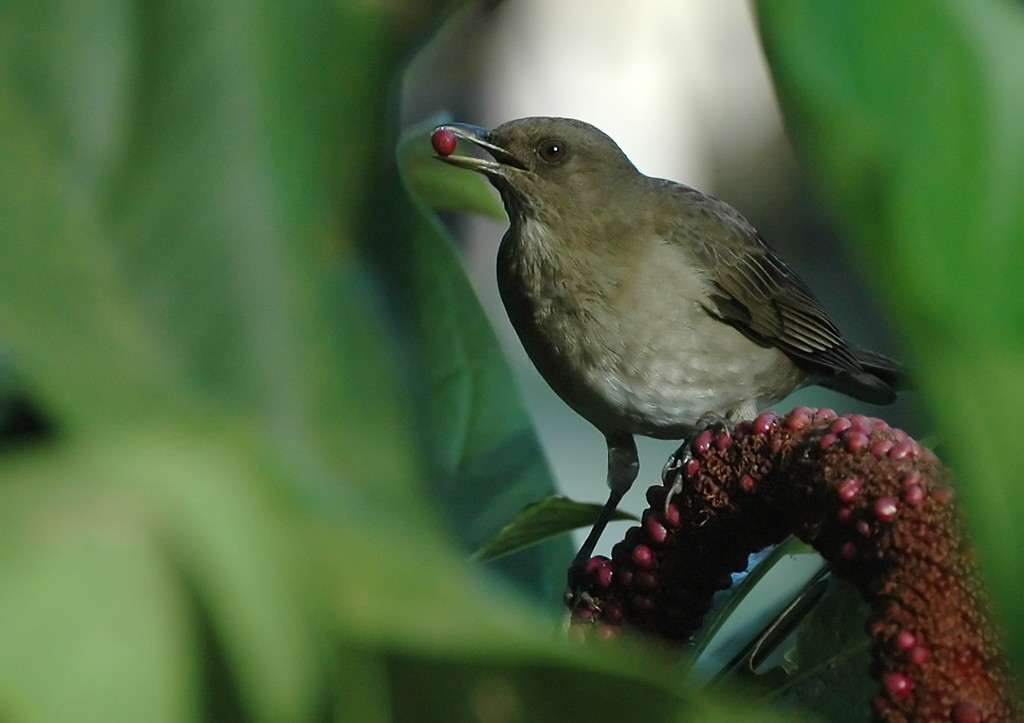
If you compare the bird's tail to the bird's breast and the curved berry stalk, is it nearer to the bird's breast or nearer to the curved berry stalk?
the bird's breast

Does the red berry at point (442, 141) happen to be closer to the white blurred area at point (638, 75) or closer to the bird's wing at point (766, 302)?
the bird's wing at point (766, 302)

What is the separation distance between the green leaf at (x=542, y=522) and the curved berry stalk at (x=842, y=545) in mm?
46

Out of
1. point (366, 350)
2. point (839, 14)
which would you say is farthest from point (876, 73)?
point (366, 350)

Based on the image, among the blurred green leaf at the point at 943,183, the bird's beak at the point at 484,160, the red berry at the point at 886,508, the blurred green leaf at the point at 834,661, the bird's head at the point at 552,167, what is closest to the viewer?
the blurred green leaf at the point at 943,183

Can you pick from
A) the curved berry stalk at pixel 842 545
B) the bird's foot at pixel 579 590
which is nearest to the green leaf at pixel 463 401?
the bird's foot at pixel 579 590

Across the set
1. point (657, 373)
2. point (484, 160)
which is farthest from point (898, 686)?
point (484, 160)

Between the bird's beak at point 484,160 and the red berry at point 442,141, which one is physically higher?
the red berry at point 442,141

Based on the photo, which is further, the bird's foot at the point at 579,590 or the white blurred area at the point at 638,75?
the white blurred area at the point at 638,75

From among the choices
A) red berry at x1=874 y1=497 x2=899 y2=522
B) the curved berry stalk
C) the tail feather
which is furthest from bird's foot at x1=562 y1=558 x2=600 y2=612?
the tail feather

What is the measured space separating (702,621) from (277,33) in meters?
0.64

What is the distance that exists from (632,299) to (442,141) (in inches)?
26.0

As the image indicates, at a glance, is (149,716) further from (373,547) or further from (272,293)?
(272,293)

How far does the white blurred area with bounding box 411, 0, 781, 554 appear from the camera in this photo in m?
5.86

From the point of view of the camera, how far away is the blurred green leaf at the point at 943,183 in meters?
0.42
